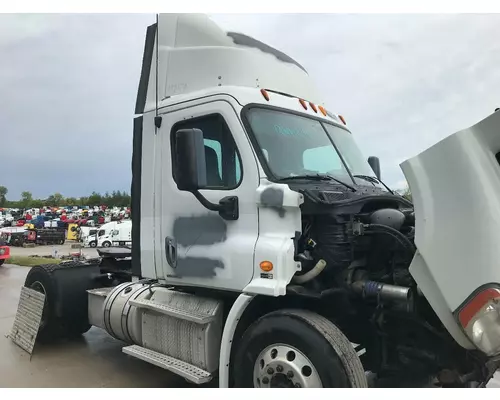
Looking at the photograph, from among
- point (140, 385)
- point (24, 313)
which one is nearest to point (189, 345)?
point (140, 385)

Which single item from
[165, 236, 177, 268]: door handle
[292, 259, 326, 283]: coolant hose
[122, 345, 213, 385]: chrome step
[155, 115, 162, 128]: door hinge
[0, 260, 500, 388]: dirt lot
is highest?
[155, 115, 162, 128]: door hinge

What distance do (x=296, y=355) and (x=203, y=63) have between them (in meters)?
2.76

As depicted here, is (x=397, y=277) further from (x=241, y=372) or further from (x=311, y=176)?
(x=241, y=372)

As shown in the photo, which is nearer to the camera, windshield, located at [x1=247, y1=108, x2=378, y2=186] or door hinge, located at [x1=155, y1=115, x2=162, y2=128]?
windshield, located at [x1=247, y1=108, x2=378, y2=186]

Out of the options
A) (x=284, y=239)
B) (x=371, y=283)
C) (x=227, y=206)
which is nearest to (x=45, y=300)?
(x=227, y=206)

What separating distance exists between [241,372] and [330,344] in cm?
82

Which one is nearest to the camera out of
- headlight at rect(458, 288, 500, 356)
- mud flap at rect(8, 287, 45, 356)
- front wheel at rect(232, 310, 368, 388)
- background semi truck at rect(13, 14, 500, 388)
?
headlight at rect(458, 288, 500, 356)

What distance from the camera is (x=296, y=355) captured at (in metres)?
3.21

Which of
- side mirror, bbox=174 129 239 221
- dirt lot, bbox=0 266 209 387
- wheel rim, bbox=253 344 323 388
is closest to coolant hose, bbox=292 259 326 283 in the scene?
Result: wheel rim, bbox=253 344 323 388

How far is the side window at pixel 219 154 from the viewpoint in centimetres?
393

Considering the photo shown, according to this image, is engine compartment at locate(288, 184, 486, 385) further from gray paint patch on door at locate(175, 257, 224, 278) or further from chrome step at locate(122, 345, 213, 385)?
chrome step at locate(122, 345, 213, 385)

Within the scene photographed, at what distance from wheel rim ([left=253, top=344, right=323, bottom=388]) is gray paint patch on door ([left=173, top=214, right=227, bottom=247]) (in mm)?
1055

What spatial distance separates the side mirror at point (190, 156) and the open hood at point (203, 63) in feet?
3.39

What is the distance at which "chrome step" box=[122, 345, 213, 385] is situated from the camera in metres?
3.81
